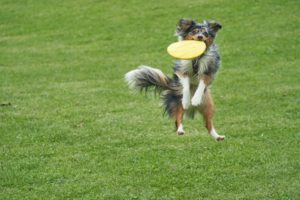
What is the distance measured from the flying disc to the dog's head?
0.11m

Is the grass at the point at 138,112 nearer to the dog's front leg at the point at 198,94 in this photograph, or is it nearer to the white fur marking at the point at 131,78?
the white fur marking at the point at 131,78

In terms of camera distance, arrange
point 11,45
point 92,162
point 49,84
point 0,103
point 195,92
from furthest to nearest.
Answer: point 11,45, point 49,84, point 0,103, point 92,162, point 195,92

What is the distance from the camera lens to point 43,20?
27.5 m

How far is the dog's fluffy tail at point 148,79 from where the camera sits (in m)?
6.98

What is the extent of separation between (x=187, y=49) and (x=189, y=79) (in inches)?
24.6

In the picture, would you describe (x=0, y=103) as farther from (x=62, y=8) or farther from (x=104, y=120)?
(x=62, y=8)

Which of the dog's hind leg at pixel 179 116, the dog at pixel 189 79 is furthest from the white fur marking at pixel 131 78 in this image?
the dog's hind leg at pixel 179 116

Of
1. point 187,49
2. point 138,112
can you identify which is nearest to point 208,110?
point 187,49

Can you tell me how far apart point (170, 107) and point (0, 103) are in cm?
976

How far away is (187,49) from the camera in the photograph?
19.9ft

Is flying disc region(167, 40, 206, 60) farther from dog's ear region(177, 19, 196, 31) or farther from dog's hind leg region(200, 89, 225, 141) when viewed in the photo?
dog's hind leg region(200, 89, 225, 141)

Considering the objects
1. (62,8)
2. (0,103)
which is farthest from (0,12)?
(0,103)

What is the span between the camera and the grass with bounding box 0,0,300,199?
1054 centimetres

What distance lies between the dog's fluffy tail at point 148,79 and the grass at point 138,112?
3274mm
